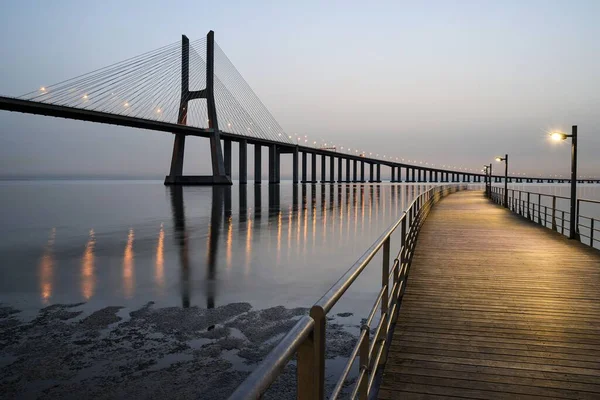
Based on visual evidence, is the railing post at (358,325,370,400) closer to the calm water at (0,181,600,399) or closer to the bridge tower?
the calm water at (0,181,600,399)

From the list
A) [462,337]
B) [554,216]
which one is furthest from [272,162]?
[462,337]

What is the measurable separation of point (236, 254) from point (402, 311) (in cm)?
925

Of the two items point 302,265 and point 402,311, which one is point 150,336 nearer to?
point 402,311

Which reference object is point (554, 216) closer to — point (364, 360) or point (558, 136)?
point (558, 136)

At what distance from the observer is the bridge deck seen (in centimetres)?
353

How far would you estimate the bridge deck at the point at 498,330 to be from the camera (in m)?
3.53

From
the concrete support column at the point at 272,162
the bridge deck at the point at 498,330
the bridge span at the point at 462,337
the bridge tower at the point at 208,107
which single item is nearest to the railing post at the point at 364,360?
the bridge span at the point at 462,337

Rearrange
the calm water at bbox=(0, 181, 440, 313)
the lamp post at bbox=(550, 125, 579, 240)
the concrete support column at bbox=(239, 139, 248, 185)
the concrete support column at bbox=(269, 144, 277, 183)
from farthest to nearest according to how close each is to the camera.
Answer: the concrete support column at bbox=(269, 144, 277, 183)
the concrete support column at bbox=(239, 139, 248, 185)
the lamp post at bbox=(550, 125, 579, 240)
the calm water at bbox=(0, 181, 440, 313)

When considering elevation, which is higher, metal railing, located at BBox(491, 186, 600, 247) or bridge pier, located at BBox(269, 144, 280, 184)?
bridge pier, located at BBox(269, 144, 280, 184)

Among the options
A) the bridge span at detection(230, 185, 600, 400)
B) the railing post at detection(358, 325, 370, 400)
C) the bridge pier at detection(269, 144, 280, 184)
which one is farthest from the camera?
the bridge pier at detection(269, 144, 280, 184)

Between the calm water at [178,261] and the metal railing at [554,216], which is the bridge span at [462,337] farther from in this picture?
the metal railing at [554,216]

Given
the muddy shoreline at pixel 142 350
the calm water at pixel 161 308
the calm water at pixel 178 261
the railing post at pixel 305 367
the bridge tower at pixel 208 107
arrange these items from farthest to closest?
1. the bridge tower at pixel 208 107
2. the calm water at pixel 178 261
3. the calm water at pixel 161 308
4. the muddy shoreline at pixel 142 350
5. the railing post at pixel 305 367

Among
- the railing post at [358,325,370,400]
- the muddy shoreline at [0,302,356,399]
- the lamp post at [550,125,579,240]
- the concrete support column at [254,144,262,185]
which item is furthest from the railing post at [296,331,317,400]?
the concrete support column at [254,144,262,185]

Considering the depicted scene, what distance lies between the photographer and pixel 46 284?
9930 mm
